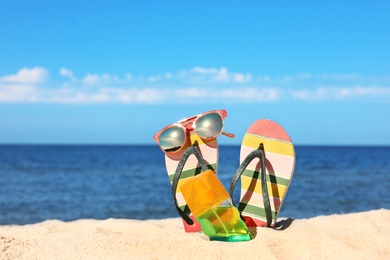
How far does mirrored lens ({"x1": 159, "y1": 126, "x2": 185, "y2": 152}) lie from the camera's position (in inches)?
155

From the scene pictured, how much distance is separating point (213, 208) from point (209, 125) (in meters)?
0.74

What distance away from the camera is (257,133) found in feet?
12.7

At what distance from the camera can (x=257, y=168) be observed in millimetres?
3861

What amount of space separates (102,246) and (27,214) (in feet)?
25.8

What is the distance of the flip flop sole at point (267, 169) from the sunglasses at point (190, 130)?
0.71 feet

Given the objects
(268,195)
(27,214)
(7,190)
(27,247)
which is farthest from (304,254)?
(7,190)

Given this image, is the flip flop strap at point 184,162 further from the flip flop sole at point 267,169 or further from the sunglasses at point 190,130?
the flip flop sole at point 267,169

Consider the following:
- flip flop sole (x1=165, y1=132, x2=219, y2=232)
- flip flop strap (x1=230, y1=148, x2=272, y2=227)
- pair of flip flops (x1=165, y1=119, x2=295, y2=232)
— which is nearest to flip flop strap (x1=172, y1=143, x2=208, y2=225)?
pair of flip flops (x1=165, y1=119, x2=295, y2=232)

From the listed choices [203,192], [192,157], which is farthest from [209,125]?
[203,192]

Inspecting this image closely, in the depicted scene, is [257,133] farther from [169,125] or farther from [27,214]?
[27,214]

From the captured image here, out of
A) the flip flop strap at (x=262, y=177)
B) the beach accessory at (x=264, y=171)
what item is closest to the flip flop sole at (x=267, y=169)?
the beach accessory at (x=264, y=171)

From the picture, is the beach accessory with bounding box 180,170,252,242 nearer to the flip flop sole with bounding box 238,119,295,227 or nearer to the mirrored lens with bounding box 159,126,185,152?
the flip flop sole with bounding box 238,119,295,227

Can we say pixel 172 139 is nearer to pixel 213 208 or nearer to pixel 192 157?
pixel 192 157

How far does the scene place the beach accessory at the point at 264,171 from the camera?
3.71 m
